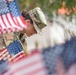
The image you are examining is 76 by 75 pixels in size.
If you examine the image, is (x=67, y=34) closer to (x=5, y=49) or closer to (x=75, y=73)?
(x=75, y=73)

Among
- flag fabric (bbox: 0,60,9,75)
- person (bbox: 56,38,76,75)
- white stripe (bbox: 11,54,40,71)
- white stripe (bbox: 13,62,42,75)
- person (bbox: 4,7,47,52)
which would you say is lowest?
person (bbox: 56,38,76,75)

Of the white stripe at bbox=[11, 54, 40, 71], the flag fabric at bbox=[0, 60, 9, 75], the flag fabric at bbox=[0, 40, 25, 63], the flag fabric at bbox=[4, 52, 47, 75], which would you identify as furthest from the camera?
the flag fabric at bbox=[0, 40, 25, 63]

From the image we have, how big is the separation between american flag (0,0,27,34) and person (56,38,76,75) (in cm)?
101

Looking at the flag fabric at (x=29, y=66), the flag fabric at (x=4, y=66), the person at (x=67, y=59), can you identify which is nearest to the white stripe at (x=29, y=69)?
the flag fabric at (x=29, y=66)

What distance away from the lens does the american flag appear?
4.72 metres

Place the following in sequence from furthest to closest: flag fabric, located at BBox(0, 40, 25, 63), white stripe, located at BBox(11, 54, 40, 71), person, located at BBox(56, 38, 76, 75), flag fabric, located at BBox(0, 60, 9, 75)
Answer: flag fabric, located at BBox(0, 40, 25, 63)
flag fabric, located at BBox(0, 60, 9, 75)
white stripe, located at BBox(11, 54, 40, 71)
person, located at BBox(56, 38, 76, 75)

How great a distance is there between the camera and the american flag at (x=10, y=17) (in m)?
4.72

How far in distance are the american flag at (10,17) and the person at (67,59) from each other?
3.30ft

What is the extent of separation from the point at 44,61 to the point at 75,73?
31 cm

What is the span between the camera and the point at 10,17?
15.8 ft


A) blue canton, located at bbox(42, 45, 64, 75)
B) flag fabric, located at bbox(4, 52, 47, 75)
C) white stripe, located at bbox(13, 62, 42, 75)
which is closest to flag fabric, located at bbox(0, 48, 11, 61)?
flag fabric, located at bbox(4, 52, 47, 75)

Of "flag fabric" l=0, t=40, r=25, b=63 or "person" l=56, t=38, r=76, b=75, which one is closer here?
"person" l=56, t=38, r=76, b=75

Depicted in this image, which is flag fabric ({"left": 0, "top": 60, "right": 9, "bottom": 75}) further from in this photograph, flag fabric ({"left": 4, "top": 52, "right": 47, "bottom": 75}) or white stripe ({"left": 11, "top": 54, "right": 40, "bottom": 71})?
white stripe ({"left": 11, "top": 54, "right": 40, "bottom": 71})

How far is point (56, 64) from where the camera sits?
375 cm
